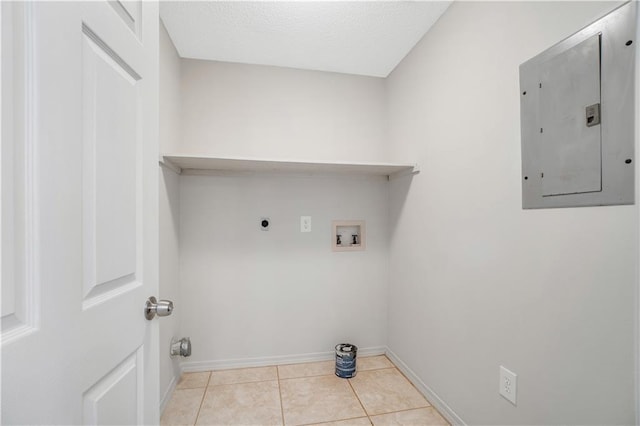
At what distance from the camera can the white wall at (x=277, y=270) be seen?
1926 millimetres

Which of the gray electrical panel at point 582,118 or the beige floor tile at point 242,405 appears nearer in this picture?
the gray electrical panel at point 582,118

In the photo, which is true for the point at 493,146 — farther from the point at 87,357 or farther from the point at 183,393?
the point at 183,393

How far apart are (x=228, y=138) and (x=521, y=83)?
1729mm

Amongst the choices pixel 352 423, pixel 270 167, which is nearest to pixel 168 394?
pixel 352 423

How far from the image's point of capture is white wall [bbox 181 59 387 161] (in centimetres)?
194

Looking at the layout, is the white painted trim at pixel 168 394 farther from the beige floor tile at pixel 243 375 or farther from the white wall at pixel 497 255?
the white wall at pixel 497 255

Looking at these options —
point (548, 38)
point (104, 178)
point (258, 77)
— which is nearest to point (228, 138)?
point (258, 77)

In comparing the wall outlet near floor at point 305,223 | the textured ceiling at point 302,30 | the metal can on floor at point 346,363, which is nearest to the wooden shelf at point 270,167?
the wall outlet near floor at point 305,223

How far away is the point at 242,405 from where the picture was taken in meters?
1.56

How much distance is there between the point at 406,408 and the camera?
1.55 metres

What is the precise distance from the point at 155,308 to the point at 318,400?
1256mm

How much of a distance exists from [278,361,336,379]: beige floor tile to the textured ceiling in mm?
2220

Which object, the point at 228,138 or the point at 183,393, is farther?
the point at 228,138

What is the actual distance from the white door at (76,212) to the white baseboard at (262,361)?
4.06 feet
